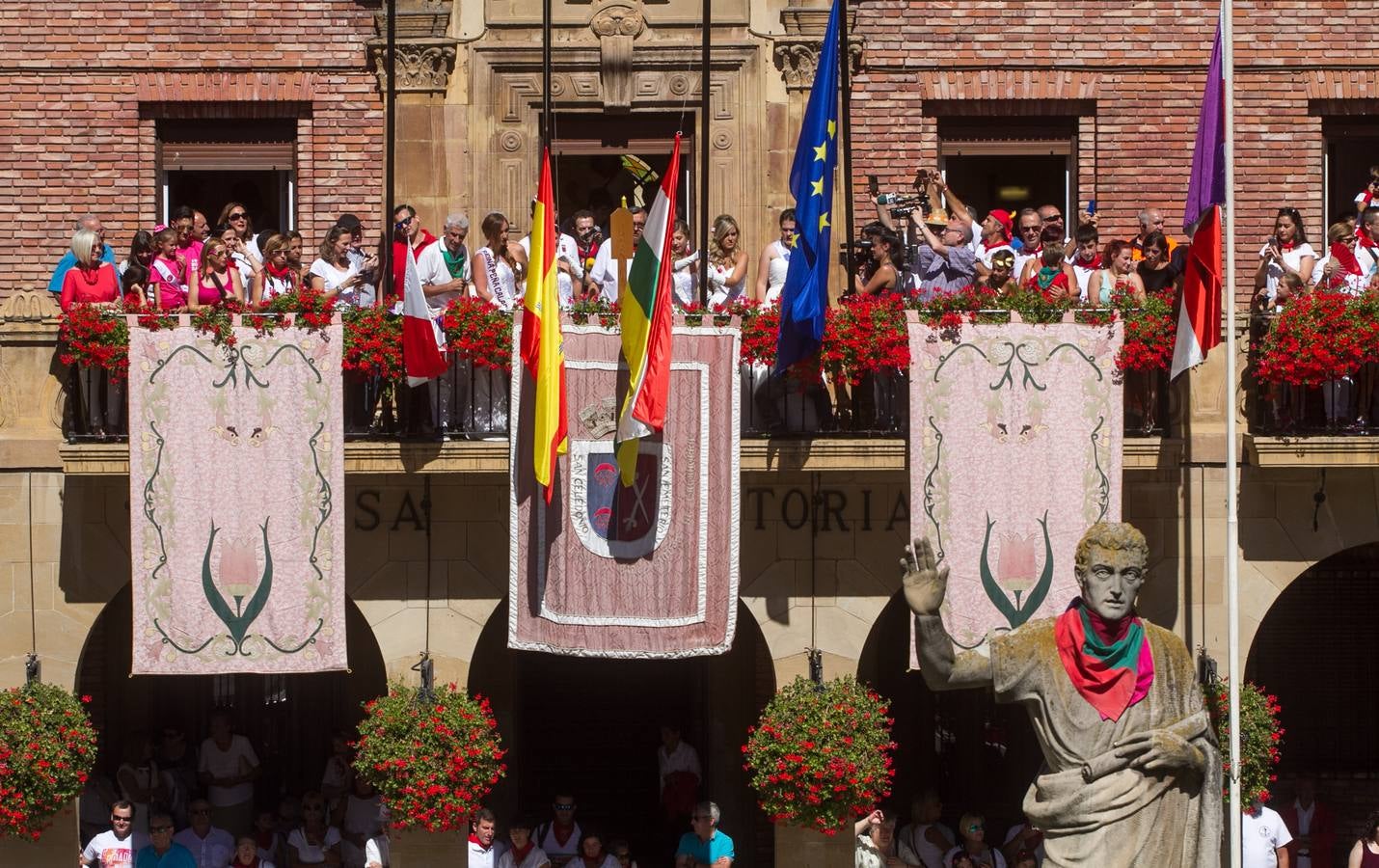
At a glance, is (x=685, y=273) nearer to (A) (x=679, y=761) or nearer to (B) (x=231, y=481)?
(B) (x=231, y=481)

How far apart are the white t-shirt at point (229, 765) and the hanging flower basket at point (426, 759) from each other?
Answer: 289 centimetres

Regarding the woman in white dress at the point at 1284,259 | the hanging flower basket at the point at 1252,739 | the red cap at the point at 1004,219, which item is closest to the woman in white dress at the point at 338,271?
the red cap at the point at 1004,219

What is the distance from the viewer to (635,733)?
81.8ft

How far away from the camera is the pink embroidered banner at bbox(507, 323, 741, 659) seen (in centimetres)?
2048

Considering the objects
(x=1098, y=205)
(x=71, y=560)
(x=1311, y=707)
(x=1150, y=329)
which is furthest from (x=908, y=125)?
(x=71, y=560)

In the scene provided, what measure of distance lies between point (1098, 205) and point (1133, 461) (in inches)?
168

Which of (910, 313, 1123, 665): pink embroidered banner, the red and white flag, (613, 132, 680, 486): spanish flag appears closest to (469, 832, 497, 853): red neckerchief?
(613, 132, 680, 486): spanish flag

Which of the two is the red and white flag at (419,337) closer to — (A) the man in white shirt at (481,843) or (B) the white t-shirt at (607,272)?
(B) the white t-shirt at (607,272)

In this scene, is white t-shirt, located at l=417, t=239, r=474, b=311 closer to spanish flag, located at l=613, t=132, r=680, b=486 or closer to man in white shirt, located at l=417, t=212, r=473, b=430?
man in white shirt, located at l=417, t=212, r=473, b=430

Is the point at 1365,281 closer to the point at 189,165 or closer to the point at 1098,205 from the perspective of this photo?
the point at 1098,205

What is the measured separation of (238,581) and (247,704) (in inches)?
164

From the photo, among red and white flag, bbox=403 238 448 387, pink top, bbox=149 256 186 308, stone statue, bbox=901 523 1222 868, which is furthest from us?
pink top, bbox=149 256 186 308

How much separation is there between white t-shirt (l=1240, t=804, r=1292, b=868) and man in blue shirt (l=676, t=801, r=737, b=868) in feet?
13.0

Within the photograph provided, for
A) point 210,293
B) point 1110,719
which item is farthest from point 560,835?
point 1110,719
